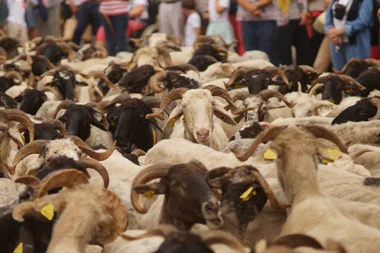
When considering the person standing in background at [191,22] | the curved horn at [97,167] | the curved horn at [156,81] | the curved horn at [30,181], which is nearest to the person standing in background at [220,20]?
the person standing in background at [191,22]

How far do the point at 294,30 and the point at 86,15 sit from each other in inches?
228

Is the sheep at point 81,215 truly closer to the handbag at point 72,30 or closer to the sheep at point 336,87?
the sheep at point 336,87

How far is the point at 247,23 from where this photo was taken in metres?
18.9

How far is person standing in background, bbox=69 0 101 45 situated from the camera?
23344mm

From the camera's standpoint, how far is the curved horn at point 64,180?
7.67 metres

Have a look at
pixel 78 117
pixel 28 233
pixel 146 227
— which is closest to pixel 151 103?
A: pixel 78 117

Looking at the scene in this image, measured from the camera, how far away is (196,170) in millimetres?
7699

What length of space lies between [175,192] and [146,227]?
34.3 inches

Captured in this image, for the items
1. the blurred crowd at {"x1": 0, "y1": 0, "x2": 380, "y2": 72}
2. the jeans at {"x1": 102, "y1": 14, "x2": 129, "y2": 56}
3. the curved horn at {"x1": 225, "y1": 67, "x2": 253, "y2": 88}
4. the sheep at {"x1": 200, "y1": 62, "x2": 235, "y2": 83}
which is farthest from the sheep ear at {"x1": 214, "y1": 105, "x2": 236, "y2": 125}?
the jeans at {"x1": 102, "y1": 14, "x2": 129, "y2": 56}

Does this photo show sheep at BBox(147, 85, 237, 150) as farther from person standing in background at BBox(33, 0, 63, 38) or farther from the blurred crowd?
person standing in background at BBox(33, 0, 63, 38)

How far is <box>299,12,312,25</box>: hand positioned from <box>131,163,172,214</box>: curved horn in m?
11.2

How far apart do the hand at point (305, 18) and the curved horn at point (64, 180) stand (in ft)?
37.9

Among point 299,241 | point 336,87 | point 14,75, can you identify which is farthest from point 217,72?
point 299,241

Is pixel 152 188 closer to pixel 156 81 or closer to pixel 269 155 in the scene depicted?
pixel 269 155
